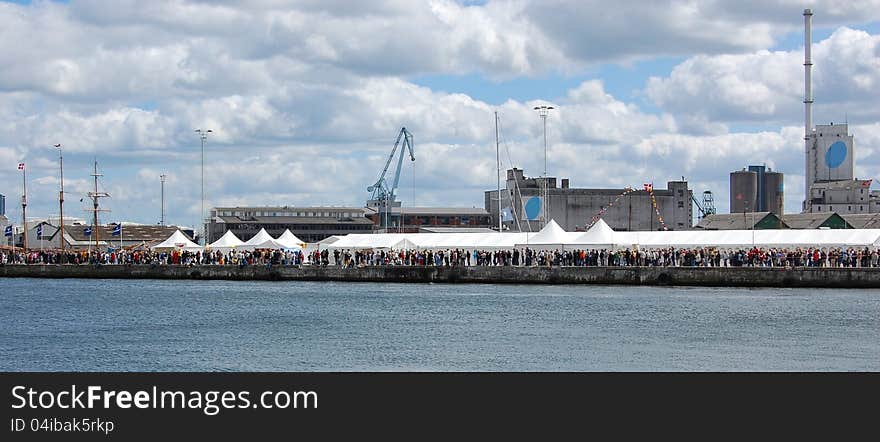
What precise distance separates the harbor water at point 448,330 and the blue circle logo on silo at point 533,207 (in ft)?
241

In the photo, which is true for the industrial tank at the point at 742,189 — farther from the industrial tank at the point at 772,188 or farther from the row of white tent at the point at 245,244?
the row of white tent at the point at 245,244

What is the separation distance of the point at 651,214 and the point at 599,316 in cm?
9114

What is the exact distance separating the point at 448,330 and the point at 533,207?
3884 inches

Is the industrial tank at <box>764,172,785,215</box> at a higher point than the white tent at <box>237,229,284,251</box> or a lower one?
higher

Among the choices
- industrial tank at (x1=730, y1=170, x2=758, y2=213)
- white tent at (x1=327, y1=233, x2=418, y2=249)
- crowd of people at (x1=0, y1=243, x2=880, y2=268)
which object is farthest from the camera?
industrial tank at (x1=730, y1=170, x2=758, y2=213)

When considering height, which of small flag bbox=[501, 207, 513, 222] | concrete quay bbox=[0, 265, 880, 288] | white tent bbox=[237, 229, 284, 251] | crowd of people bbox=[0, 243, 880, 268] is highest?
small flag bbox=[501, 207, 513, 222]

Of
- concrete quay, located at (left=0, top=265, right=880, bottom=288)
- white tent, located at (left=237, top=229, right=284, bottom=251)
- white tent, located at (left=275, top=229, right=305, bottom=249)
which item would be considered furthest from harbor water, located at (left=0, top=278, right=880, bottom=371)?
white tent, located at (left=275, top=229, right=305, bottom=249)

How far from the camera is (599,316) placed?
159ft

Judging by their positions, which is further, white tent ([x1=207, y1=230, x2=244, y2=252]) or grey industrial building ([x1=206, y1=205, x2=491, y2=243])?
grey industrial building ([x1=206, y1=205, x2=491, y2=243])

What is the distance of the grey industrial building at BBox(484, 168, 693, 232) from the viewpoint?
141625 millimetres

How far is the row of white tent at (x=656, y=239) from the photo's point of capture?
69375 millimetres

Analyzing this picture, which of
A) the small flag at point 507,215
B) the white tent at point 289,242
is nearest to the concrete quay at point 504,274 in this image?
the white tent at point 289,242

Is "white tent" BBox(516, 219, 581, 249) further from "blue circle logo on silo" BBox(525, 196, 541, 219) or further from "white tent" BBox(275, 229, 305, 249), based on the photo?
"blue circle logo on silo" BBox(525, 196, 541, 219)

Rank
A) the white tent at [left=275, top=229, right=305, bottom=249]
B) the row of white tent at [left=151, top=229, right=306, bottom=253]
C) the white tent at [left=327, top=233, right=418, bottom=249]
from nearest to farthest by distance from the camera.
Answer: the white tent at [left=327, top=233, right=418, bottom=249] < the row of white tent at [left=151, top=229, right=306, bottom=253] < the white tent at [left=275, top=229, right=305, bottom=249]
